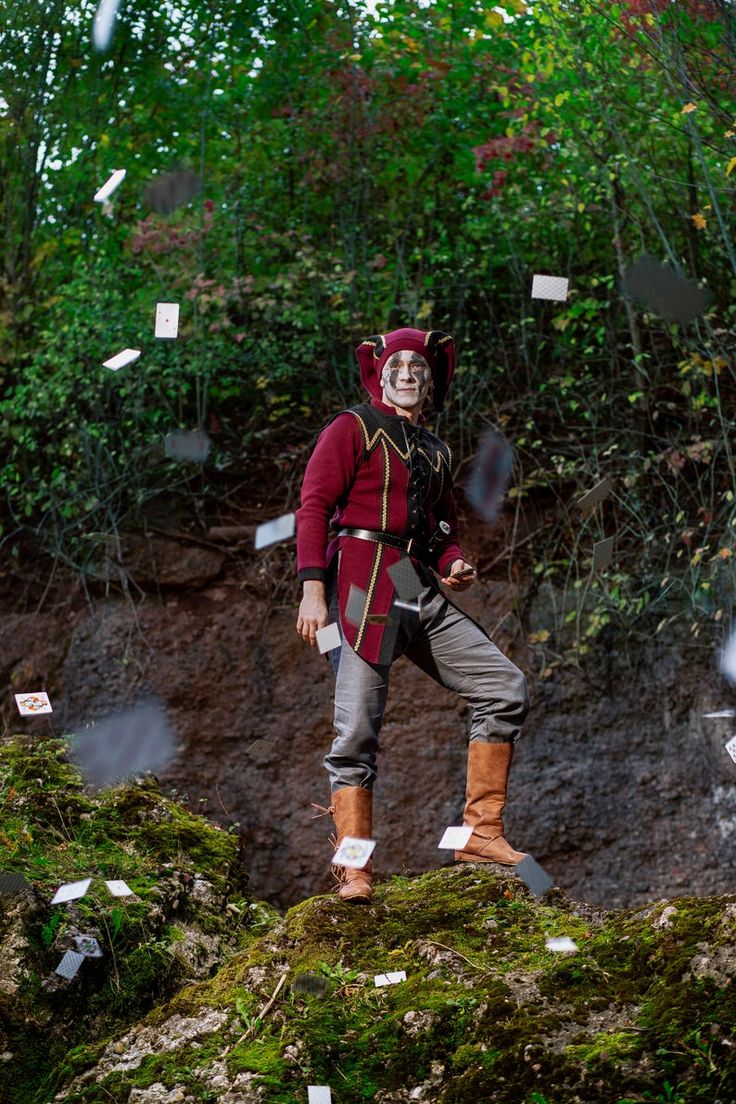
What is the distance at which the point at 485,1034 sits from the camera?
3037mm

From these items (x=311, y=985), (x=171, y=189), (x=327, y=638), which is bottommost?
(x=311, y=985)

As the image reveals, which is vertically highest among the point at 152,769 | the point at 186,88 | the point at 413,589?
the point at 186,88

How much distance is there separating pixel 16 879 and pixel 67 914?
7.4 inches

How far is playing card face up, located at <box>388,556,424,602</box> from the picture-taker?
4.04 m

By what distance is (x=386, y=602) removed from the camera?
13.1ft

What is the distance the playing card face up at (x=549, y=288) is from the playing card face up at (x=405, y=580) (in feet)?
4.61

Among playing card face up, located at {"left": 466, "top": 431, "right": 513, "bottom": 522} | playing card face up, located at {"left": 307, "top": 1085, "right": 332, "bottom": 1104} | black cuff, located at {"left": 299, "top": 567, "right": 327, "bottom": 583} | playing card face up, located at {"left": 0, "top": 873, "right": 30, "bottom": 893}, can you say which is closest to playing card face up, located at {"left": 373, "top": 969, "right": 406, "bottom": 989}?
playing card face up, located at {"left": 307, "top": 1085, "right": 332, "bottom": 1104}

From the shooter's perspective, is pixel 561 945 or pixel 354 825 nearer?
pixel 561 945

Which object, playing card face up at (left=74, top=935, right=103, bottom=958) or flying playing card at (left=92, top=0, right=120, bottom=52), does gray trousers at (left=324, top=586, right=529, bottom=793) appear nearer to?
playing card face up at (left=74, top=935, right=103, bottom=958)

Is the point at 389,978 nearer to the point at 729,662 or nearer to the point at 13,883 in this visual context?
the point at 13,883

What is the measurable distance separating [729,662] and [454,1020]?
12.4 ft

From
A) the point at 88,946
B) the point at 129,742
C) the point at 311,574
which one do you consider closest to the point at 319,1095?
the point at 88,946

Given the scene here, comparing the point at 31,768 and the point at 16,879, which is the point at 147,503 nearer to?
the point at 31,768

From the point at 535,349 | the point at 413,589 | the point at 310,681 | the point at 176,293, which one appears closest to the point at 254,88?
the point at 176,293
